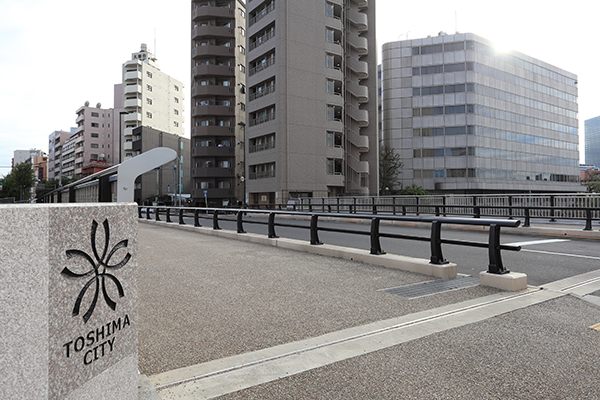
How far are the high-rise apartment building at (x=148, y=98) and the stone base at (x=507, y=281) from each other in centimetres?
7476

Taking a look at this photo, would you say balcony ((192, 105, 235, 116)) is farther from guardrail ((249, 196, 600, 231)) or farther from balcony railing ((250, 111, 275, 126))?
guardrail ((249, 196, 600, 231))

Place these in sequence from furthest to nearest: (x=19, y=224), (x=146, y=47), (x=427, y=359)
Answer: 1. (x=146, y=47)
2. (x=427, y=359)
3. (x=19, y=224)

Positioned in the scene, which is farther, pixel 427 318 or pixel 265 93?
pixel 265 93

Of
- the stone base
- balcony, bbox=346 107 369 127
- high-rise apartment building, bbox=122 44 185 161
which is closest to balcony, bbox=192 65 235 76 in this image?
balcony, bbox=346 107 369 127

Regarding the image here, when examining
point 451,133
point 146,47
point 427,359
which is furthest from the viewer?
point 146,47

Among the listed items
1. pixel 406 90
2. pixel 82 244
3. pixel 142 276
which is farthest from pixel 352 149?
pixel 82 244

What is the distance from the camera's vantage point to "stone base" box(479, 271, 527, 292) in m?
5.39

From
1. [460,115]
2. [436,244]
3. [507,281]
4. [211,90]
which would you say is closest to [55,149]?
[211,90]

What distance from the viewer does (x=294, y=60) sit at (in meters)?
44.2

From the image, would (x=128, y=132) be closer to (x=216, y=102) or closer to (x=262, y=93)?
(x=216, y=102)

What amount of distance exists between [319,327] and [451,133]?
208 feet

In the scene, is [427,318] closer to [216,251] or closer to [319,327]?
[319,327]

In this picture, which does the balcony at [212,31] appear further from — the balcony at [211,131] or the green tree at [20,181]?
the green tree at [20,181]

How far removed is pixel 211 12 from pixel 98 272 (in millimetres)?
64030
